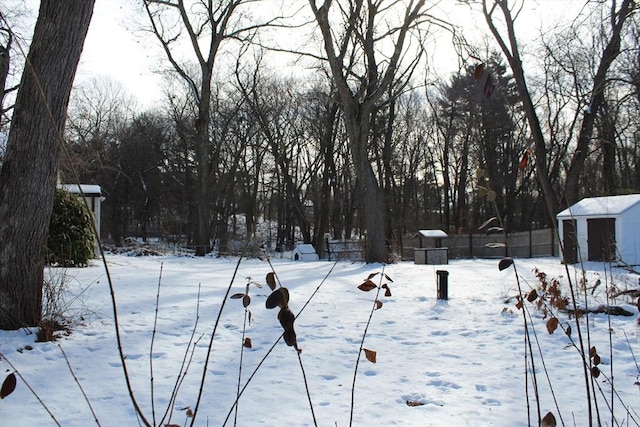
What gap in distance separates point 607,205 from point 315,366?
583 inches

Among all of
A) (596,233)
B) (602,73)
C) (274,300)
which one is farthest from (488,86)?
(602,73)

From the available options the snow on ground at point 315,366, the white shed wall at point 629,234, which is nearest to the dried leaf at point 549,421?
the snow on ground at point 315,366

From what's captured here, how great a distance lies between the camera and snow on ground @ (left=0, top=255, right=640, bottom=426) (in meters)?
3.34

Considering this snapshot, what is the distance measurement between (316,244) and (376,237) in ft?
40.4

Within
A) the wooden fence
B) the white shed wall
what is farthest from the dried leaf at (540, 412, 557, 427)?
the wooden fence

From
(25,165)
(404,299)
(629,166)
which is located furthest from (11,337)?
(629,166)

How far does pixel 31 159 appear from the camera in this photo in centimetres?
458

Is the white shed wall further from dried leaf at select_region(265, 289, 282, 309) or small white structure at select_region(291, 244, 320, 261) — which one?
dried leaf at select_region(265, 289, 282, 309)

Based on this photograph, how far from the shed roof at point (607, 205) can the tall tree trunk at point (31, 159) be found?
14.7 metres

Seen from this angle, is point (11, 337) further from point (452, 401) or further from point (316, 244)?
point (316, 244)

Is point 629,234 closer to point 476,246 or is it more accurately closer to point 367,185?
point 367,185

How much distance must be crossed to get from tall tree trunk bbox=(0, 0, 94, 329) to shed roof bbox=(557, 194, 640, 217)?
48.1 ft

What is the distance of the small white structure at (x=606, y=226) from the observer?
15.3 metres

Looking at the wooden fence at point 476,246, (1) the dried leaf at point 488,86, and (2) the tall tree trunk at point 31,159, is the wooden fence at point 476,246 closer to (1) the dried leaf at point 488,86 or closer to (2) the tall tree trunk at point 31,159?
(2) the tall tree trunk at point 31,159
